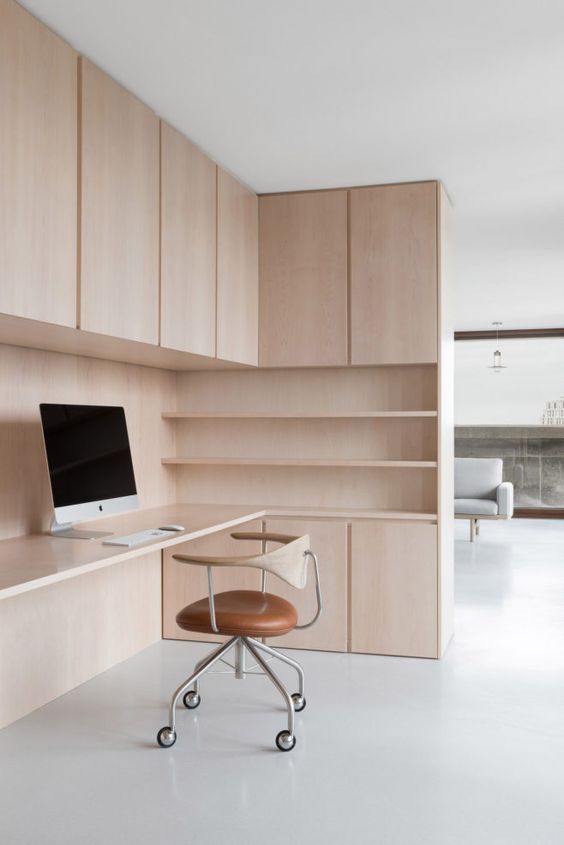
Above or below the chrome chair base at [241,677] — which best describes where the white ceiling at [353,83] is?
above

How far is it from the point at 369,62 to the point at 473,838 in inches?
105

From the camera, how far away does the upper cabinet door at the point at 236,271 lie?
4.25 m

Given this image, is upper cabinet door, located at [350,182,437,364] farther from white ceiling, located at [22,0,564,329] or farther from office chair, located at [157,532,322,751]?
office chair, located at [157,532,322,751]

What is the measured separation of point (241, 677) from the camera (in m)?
3.45

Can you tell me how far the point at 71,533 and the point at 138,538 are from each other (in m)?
0.36

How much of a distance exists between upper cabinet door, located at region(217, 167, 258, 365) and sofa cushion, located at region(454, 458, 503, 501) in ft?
17.0

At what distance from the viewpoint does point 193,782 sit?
→ 2.85 m

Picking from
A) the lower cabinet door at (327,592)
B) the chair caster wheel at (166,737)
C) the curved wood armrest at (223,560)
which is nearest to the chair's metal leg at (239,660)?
the chair caster wheel at (166,737)

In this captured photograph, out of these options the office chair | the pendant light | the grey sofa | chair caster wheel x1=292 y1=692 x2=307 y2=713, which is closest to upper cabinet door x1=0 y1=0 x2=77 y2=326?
the office chair

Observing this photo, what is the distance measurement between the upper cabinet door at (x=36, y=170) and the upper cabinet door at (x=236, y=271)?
1.40 m

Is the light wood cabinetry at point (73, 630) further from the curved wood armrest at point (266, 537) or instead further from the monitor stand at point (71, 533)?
the curved wood armrest at point (266, 537)

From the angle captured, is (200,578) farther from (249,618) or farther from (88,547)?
(88,547)

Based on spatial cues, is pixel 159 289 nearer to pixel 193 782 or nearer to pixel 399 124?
pixel 399 124

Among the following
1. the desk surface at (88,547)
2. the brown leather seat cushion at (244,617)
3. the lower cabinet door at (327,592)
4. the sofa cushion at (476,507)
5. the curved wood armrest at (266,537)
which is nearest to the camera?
the desk surface at (88,547)
